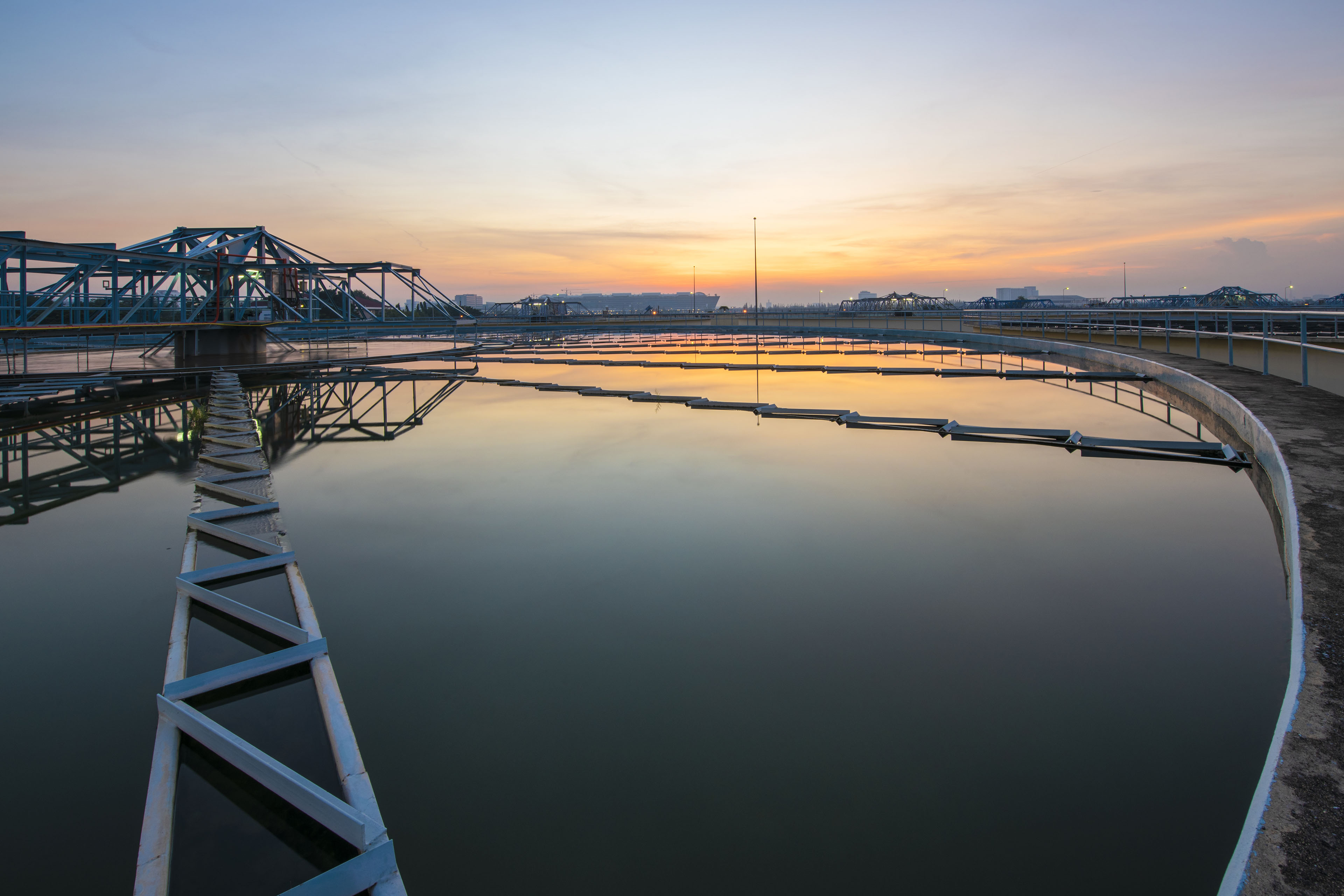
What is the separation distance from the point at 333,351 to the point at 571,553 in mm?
26557

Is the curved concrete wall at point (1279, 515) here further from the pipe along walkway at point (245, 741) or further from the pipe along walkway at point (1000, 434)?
the pipe along walkway at point (245, 741)

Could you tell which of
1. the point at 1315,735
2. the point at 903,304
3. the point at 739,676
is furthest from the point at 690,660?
the point at 903,304

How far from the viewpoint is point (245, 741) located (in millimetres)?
2781

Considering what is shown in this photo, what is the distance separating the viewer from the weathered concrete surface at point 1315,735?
1856 mm

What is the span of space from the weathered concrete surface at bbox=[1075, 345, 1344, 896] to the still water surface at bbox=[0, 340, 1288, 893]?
0.24 metres

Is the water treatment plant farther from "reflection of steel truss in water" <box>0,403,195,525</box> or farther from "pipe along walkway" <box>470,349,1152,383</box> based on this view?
"pipe along walkway" <box>470,349,1152,383</box>

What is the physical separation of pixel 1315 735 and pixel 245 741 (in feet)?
12.2

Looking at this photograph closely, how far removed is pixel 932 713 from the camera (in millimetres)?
2977

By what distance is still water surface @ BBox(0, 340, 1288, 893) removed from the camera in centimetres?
229

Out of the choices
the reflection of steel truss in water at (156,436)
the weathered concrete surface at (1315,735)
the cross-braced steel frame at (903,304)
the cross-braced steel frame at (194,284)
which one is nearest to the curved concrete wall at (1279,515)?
the weathered concrete surface at (1315,735)

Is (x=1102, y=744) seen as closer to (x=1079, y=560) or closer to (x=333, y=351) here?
(x=1079, y=560)

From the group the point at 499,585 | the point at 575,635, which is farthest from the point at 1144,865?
the point at 499,585

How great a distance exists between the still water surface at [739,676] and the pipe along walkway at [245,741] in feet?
0.37

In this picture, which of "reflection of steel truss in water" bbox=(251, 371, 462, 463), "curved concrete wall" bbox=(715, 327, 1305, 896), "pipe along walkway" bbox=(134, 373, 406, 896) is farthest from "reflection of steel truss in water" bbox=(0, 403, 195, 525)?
"curved concrete wall" bbox=(715, 327, 1305, 896)
